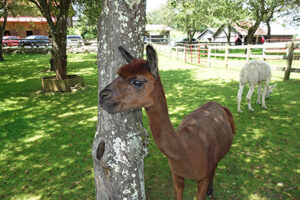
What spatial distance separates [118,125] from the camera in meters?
2.39

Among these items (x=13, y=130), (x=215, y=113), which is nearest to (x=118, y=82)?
(x=215, y=113)

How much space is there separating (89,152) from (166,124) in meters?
2.89

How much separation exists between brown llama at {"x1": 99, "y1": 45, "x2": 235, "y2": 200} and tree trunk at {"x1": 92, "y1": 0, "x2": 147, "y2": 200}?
20.5 inches

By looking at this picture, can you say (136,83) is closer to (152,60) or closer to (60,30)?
(152,60)

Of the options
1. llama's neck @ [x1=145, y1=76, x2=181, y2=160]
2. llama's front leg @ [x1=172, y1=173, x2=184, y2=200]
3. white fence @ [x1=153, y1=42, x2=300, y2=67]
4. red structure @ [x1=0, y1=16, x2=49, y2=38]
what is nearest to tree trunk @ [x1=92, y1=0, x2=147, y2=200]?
llama's front leg @ [x1=172, y1=173, x2=184, y2=200]

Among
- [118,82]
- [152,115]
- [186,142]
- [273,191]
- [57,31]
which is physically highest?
[57,31]

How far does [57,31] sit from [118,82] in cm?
863

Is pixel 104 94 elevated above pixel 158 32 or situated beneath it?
situated beneath

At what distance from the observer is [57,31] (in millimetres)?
8961

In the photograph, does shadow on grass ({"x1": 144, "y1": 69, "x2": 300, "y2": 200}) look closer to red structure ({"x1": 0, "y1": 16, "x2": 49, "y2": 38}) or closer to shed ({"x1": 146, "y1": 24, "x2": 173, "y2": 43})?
red structure ({"x1": 0, "y1": 16, "x2": 49, "y2": 38})

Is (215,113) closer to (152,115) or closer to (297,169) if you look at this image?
(152,115)

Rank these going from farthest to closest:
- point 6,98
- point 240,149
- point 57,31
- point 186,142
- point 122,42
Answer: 1. point 57,31
2. point 6,98
3. point 240,149
4. point 122,42
5. point 186,142

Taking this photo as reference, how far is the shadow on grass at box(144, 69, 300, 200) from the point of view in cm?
312

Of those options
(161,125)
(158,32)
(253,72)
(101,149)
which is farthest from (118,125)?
(158,32)
